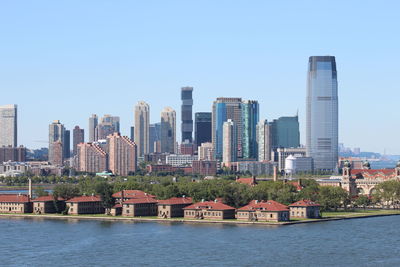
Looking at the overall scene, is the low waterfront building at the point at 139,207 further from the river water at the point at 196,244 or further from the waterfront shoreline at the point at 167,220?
the river water at the point at 196,244

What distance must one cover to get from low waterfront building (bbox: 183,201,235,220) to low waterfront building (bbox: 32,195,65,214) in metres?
18.8

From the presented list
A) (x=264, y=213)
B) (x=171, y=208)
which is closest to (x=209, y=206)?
(x=171, y=208)

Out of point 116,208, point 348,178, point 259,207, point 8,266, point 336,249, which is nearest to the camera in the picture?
point 8,266

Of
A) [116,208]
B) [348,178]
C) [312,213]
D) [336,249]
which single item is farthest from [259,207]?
[348,178]

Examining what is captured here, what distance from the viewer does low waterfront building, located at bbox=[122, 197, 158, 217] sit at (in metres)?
115

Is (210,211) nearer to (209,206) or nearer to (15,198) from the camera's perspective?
(209,206)

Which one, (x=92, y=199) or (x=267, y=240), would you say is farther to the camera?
(x=92, y=199)

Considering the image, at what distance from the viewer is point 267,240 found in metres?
86.6

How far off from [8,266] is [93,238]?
746 inches

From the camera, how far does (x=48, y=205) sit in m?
121

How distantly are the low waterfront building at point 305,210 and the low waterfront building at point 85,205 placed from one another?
2454cm

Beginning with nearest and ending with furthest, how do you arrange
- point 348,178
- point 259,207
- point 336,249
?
1. point 336,249
2. point 259,207
3. point 348,178

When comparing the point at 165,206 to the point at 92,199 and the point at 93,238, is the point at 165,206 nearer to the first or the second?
the point at 92,199

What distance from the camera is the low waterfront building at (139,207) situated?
114562 mm
